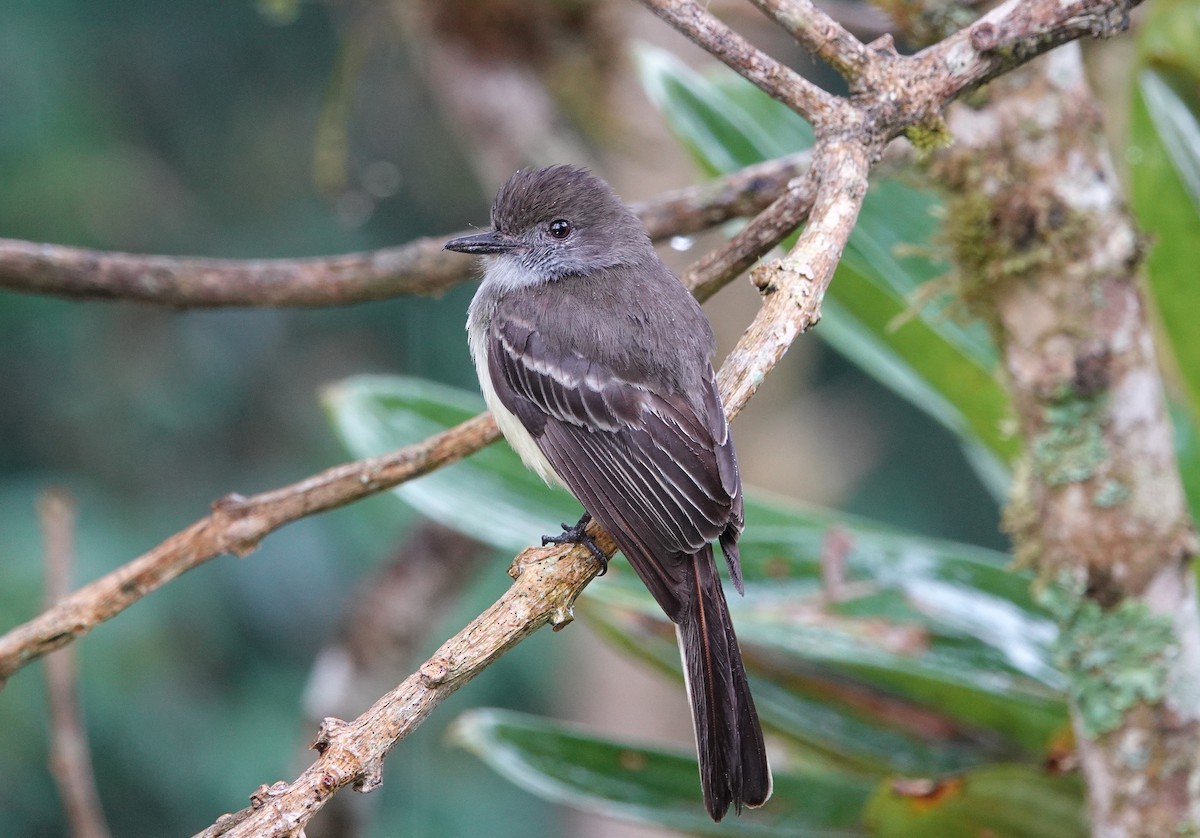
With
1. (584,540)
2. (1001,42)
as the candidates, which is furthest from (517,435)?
(1001,42)

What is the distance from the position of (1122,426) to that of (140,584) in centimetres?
210

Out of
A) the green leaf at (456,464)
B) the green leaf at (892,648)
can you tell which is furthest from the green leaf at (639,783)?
the green leaf at (456,464)

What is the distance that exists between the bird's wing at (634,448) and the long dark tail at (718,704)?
5cm

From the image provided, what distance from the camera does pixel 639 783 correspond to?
3.41 meters

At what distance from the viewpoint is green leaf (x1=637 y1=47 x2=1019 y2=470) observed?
3.55 m

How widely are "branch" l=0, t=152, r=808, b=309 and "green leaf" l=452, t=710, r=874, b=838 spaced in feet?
3.77

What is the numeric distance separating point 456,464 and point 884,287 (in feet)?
4.05

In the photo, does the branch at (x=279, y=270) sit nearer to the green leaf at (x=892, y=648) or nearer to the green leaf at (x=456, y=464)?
the green leaf at (x=456, y=464)

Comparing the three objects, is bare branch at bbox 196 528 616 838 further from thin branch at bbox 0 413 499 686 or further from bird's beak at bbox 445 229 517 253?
bird's beak at bbox 445 229 517 253

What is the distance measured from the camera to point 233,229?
404 inches

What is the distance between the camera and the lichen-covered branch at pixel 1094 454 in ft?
9.17

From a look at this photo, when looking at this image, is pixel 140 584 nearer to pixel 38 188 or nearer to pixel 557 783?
pixel 557 783

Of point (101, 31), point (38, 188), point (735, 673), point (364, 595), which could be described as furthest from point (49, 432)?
point (735, 673)

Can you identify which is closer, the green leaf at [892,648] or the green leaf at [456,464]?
the green leaf at [892,648]
